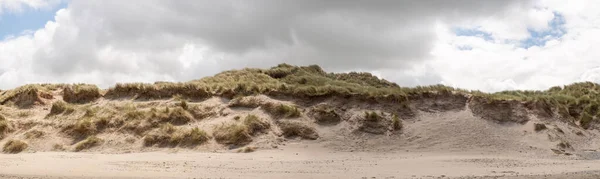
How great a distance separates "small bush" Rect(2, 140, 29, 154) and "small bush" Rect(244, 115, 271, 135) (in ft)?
21.2

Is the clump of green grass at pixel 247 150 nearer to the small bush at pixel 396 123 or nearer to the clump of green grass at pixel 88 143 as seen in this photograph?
the small bush at pixel 396 123

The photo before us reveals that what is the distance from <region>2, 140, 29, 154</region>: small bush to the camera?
611 inches

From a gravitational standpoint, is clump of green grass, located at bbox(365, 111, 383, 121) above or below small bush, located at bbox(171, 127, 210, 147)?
above

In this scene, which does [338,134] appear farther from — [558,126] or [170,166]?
[558,126]

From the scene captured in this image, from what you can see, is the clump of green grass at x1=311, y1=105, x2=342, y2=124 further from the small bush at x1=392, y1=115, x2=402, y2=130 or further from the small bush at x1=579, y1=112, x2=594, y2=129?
the small bush at x1=579, y1=112, x2=594, y2=129

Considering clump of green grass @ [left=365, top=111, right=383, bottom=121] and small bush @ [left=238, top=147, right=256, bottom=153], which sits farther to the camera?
clump of green grass @ [left=365, top=111, right=383, bottom=121]

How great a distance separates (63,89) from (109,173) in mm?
9459

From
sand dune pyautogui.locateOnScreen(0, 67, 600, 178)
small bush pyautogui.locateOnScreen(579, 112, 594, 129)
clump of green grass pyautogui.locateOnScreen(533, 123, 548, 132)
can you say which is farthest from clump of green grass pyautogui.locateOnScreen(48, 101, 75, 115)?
small bush pyautogui.locateOnScreen(579, 112, 594, 129)

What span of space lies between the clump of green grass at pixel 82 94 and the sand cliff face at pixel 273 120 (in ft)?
0.11

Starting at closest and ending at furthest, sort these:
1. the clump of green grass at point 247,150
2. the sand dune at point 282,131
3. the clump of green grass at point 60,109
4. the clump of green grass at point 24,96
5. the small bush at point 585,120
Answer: the sand dune at point 282,131
the clump of green grass at point 247,150
the small bush at point 585,120
the clump of green grass at point 60,109
the clump of green grass at point 24,96

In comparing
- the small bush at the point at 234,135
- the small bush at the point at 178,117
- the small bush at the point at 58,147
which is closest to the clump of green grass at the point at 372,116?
the small bush at the point at 234,135

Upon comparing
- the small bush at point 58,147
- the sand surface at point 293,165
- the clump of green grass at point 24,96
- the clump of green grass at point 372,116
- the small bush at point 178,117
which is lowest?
the sand surface at point 293,165

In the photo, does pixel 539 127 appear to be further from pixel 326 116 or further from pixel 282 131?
pixel 282 131

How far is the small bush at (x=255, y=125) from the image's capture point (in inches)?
615
